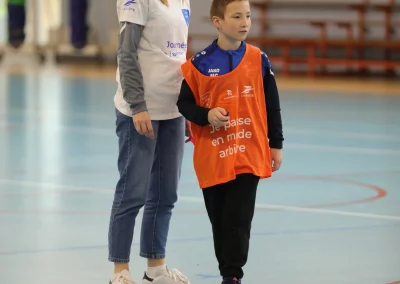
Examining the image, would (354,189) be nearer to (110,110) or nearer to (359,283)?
(359,283)

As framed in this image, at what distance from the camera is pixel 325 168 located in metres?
7.49

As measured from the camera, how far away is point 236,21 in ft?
12.0

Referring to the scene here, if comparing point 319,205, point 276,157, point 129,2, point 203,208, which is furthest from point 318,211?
point 129,2

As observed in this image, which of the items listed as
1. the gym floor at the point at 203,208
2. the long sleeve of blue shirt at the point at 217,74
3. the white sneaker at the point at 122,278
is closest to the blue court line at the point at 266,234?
the gym floor at the point at 203,208

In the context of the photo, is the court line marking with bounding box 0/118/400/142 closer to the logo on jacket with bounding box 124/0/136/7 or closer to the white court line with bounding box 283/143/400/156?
the white court line with bounding box 283/143/400/156

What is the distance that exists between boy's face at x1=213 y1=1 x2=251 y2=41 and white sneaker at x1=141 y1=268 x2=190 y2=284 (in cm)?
100

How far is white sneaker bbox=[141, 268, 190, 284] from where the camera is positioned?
4.02 m

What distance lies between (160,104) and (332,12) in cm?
1593

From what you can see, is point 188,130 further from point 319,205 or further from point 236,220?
point 319,205

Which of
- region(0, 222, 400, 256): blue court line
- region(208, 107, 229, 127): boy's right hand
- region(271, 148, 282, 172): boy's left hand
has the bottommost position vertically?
region(0, 222, 400, 256): blue court line

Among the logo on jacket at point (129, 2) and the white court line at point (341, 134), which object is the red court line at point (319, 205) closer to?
the logo on jacket at point (129, 2)

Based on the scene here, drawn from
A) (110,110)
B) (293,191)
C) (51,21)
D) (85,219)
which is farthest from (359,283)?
(51,21)

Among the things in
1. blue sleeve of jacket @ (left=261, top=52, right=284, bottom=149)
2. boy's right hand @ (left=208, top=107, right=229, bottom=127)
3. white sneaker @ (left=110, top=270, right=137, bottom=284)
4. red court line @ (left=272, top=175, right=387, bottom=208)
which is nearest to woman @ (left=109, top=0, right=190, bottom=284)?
white sneaker @ (left=110, top=270, right=137, bottom=284)

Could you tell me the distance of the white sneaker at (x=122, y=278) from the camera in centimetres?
387
